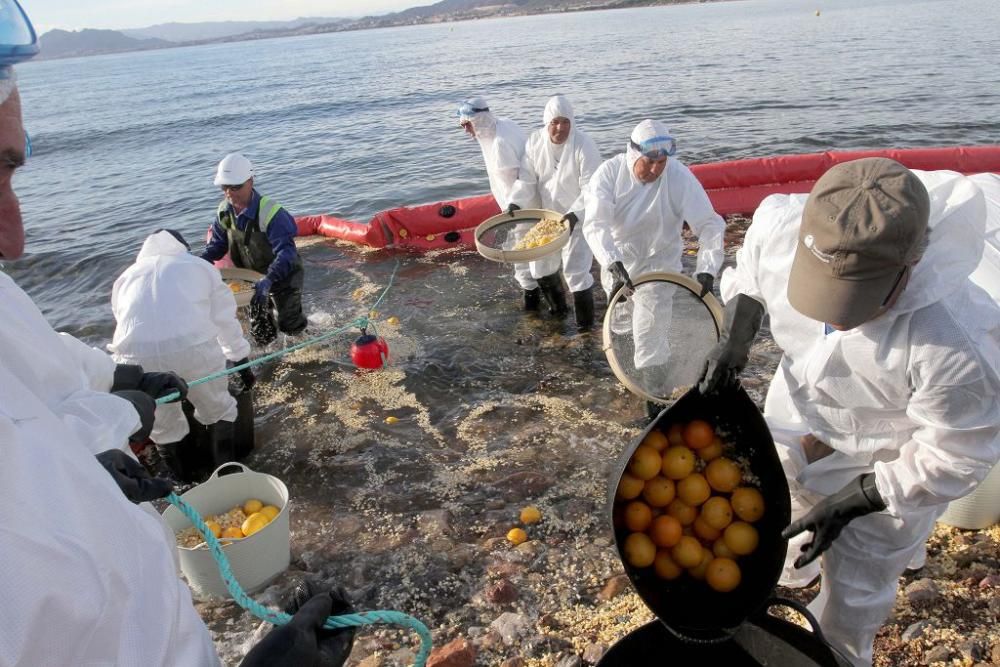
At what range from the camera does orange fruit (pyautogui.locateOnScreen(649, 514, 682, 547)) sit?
2209 millimetres

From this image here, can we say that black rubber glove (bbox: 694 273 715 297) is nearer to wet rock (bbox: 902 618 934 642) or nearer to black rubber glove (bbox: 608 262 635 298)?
black rubber glove (bbox: 608 262 635 298)

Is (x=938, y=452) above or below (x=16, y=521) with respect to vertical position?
below

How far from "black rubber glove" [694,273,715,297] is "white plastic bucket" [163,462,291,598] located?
2786mm

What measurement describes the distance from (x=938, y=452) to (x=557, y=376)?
3652 mm

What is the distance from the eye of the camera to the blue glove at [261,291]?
5359 mm

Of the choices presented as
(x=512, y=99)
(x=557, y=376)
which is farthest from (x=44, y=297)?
(x=512, y=99)

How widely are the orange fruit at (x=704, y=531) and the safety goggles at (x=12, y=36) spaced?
2.39 meters

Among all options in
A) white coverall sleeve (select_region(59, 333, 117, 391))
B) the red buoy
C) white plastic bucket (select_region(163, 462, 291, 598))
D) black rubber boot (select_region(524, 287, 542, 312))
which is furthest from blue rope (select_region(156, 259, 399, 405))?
black rubber boot (select_region(524, 287, 542, 312))

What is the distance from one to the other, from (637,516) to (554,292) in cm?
427

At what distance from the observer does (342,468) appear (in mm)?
4527

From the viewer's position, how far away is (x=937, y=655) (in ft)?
8.51

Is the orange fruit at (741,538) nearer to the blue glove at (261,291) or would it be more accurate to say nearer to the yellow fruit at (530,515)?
the yellow fruit at (530,515)

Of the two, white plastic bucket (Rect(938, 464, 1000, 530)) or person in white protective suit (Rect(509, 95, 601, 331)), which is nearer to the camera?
white plastic bucket (Rect(938, 464, 1000, 530))

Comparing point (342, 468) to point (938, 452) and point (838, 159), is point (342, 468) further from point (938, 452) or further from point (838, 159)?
point (838, 159)
